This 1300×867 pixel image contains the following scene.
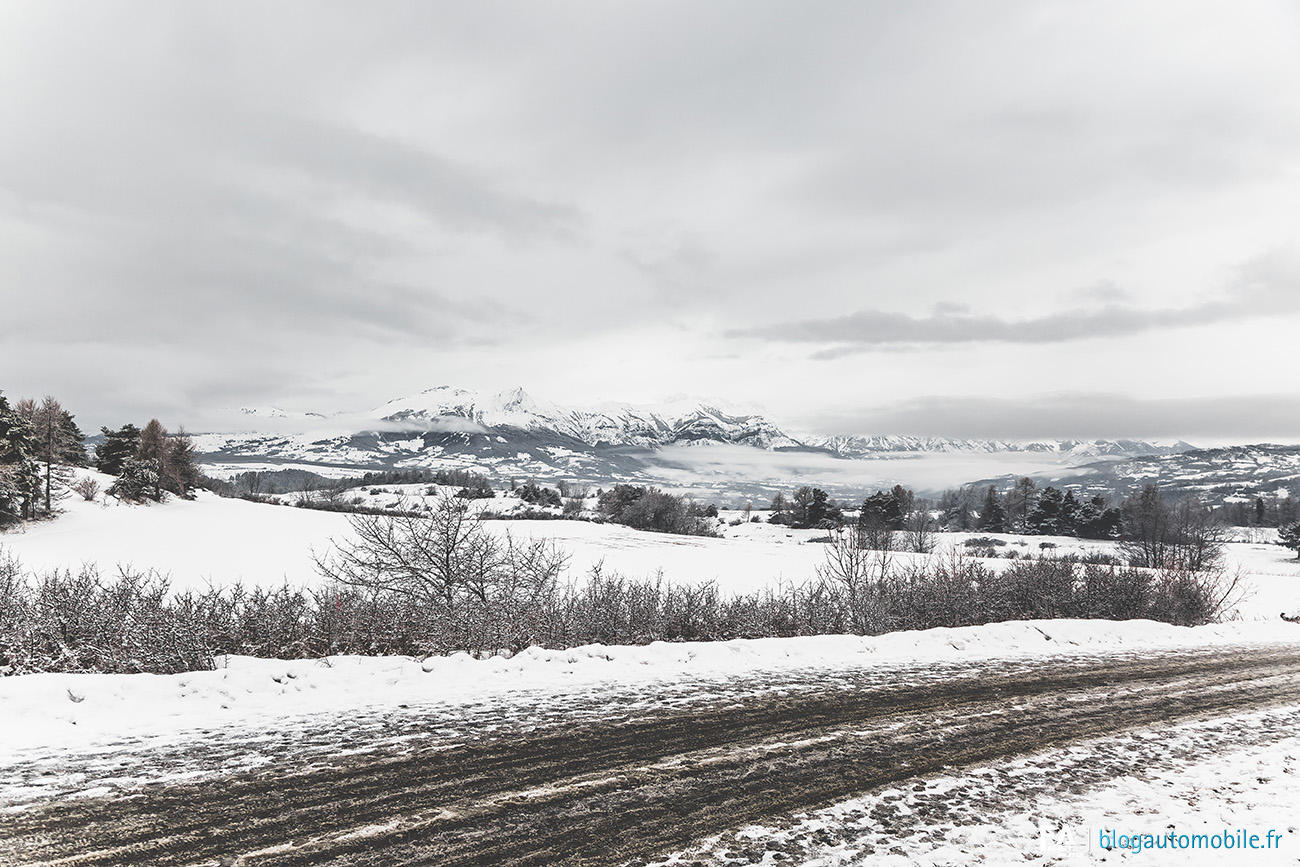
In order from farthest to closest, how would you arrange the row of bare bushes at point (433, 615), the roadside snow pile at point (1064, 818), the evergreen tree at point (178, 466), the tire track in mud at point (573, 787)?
1. the evergreen tree at point (178, 466)
2. the row of bare bushes at point (433, 615)
3. the roadside snow pile at point (1064, 818)
4. the tire track in mud at point (573, 787)

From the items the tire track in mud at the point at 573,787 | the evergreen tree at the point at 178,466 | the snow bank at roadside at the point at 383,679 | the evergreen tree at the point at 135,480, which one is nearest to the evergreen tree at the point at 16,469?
the evergreen tree at the point at 135,480

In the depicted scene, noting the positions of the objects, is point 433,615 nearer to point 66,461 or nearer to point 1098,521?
point 66,461

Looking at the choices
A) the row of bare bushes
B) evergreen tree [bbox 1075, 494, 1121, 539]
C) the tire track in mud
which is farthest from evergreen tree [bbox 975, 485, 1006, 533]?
the tire track in mud

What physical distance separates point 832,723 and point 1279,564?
105 metres

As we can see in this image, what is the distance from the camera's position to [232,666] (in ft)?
38.0

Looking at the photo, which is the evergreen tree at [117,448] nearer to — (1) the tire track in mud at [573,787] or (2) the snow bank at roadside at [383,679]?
(2) the snow bank at roadside at [383,679]

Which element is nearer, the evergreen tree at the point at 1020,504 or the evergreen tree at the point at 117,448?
the evergreen tree at the point at 117,448

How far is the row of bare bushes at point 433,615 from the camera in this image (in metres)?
11.9

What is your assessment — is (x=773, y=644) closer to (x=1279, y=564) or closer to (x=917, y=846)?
(x=917, y=846)

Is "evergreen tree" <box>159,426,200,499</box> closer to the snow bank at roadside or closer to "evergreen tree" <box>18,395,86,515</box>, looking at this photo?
"evergreen tree" <box>18,395,86,515</box>

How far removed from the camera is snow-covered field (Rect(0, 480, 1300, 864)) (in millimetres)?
5906

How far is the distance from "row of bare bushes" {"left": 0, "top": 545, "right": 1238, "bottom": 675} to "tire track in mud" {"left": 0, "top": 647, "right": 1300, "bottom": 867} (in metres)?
5.67

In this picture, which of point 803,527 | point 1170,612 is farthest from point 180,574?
point 803,527

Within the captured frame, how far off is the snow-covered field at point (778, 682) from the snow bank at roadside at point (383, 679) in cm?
3
